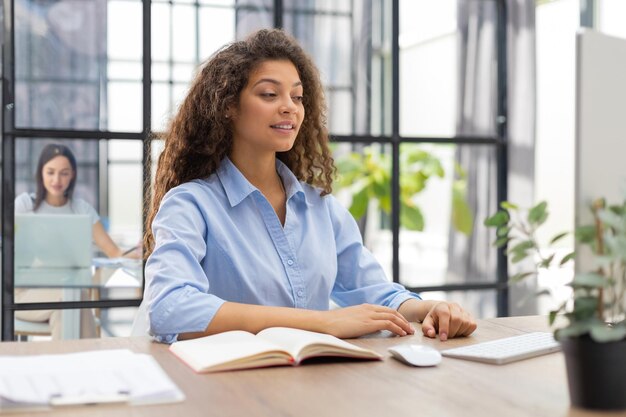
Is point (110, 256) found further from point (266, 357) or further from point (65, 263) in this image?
point (266, 357)

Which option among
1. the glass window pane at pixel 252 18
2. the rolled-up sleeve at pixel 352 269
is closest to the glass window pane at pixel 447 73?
the glass window pane at pixel 252 18

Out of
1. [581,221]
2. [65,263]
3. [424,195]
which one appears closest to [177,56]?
[65,263]

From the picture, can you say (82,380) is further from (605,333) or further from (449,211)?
(449,211)

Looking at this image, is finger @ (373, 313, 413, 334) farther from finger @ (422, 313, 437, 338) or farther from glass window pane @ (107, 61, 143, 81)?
glass window pane @ (107, 61, 143, 81)

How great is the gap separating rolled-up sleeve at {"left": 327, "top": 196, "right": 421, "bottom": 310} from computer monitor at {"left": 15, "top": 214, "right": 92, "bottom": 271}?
136 cm

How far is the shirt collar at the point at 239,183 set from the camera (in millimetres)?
2078

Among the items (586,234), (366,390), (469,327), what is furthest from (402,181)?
(586,234)

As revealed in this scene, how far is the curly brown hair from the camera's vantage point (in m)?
2.20

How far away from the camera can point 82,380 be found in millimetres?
1272

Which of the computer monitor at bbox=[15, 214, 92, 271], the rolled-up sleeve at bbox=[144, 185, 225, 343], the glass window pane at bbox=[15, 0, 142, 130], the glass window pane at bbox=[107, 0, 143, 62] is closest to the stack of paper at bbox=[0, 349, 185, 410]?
the rolled-up sleeve at bbox=[144, 185, 225, 343]

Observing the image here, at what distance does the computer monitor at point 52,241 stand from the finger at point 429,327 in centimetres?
184

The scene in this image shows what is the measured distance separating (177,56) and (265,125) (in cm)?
138

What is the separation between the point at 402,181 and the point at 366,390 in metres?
2.51

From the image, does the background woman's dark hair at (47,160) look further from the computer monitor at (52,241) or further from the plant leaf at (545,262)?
the plant leaf at (545,262)
